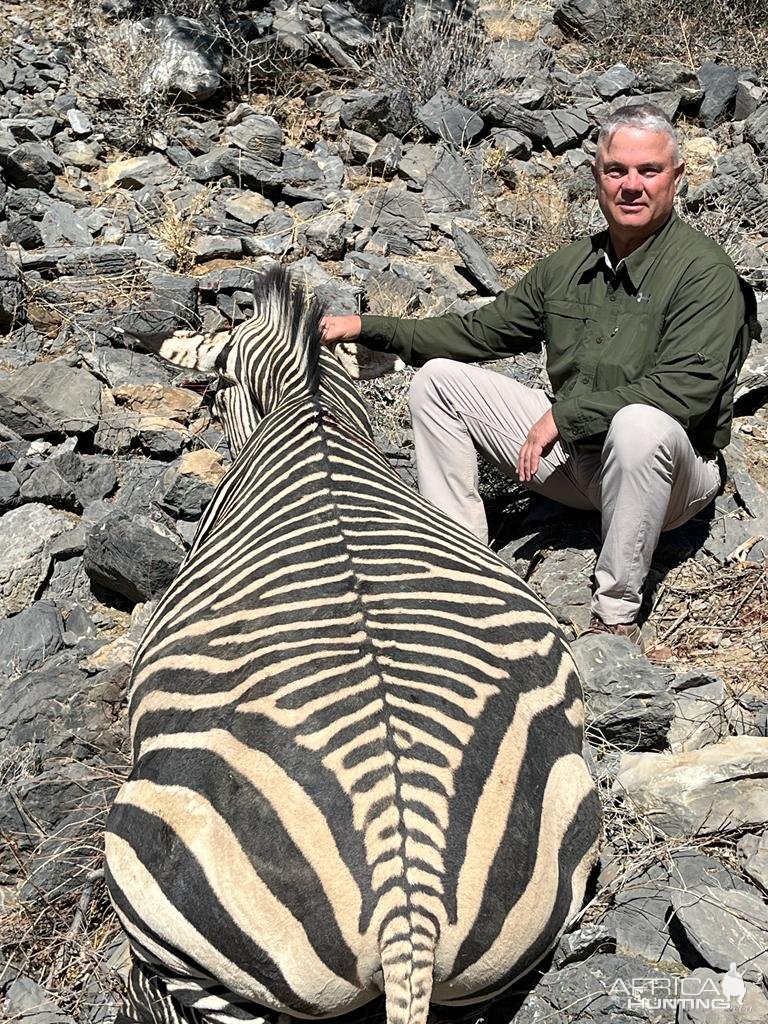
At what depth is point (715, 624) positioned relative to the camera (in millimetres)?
4711

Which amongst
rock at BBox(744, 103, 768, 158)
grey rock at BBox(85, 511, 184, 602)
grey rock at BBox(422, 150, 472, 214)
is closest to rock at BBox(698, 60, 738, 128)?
rock at BBox(744, 103, 768, 158)

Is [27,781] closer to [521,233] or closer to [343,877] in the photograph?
[343,877]

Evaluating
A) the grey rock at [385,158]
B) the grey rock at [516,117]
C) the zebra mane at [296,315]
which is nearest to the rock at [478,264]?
the grey rock at [385,158]

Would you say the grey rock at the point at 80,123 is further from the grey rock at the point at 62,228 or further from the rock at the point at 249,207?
the rock at the point at 249,207

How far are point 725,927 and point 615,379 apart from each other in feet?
7.70

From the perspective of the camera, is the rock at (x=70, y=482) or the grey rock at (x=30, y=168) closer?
the rock at (x=70, y=482)

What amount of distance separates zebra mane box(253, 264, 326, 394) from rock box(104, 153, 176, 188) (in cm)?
303

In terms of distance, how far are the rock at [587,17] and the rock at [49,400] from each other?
5.75m

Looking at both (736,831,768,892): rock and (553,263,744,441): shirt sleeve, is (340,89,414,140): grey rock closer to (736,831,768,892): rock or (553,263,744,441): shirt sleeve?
(553,263,744,441): shirt sleeve

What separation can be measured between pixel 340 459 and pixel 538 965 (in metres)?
1.77

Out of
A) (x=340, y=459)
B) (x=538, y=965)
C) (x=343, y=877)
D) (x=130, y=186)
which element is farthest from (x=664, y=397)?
(x=130, y=186)

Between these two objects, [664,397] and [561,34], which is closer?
[664,397]

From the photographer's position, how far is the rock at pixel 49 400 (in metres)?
5.73

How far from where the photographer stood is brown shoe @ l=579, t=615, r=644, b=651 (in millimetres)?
4555
